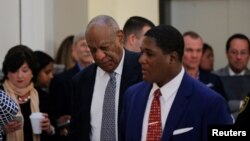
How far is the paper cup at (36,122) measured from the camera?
7.29 meters

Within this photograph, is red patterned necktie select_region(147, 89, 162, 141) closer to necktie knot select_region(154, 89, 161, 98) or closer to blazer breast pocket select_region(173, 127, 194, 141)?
necktie knot select_region(154, 89, 161, 98)

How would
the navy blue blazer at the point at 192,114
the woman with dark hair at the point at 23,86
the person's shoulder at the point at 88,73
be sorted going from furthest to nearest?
the woman with dark hair at the point at 23,86
the person's shoulder at the point at 88,73
the navy blue blazer at the point at 192,114

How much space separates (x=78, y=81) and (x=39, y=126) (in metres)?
1.11

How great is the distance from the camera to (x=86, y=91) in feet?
20.6

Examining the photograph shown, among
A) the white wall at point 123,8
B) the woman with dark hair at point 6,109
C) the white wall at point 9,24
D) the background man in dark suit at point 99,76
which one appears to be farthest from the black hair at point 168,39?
the white wall at point 123,8

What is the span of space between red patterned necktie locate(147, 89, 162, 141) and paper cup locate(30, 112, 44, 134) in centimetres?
216

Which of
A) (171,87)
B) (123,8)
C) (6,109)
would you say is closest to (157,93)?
(171,87)

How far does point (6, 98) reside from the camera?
652cm

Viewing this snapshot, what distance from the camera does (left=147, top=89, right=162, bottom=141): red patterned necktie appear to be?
5.28 m

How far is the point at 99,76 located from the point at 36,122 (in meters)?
1.22

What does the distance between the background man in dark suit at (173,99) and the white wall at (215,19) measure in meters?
5.80

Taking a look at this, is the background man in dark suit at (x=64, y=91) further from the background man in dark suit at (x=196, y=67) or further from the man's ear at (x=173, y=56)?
the man's ear at (x=173, y=56)

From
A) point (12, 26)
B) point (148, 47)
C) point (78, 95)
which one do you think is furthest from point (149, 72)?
point (12, 26)

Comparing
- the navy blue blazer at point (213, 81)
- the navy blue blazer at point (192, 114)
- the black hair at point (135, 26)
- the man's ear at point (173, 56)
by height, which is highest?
the black hair at point (135, 26)
